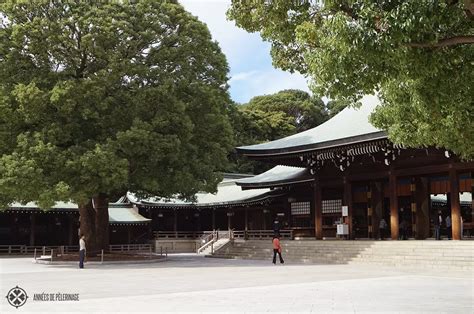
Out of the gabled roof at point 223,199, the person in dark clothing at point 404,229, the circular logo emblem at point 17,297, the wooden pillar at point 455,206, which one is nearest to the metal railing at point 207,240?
the gabled roof at point 223,199

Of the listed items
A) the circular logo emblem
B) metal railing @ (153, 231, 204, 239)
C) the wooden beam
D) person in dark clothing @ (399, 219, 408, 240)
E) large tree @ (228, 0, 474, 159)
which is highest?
large tree @ (228, 0, 474, 159)

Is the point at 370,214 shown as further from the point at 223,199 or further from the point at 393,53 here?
the point at 393,53

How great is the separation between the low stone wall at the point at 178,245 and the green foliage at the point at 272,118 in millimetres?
19770

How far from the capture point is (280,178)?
32.9 meters

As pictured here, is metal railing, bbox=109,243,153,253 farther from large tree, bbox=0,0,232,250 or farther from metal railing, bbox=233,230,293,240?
large tree, bbox=0,0,232,250

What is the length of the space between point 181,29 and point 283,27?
18157mm

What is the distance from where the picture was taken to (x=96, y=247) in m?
29.0

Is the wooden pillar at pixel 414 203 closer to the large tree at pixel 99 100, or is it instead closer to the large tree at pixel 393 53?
the large tree at pixel 99 100

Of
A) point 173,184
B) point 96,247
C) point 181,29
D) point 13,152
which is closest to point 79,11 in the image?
point 181,29

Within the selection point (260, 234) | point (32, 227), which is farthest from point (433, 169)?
point (32, 227)

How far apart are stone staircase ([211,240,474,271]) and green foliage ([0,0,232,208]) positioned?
5641mm

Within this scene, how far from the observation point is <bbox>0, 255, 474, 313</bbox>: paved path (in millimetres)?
10695

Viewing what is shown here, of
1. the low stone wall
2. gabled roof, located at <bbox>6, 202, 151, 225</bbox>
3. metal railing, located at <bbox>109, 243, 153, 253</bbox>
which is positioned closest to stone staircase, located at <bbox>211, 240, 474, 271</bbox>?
the low stone wall

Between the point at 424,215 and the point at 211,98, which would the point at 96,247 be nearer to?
the point at 211,98
